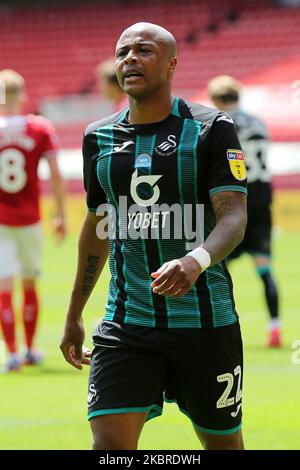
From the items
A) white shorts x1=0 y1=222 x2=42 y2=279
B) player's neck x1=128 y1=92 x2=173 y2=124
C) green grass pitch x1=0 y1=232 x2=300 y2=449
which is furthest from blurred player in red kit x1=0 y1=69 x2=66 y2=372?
player's neck x1=128 y1=92 x2=173 y2=124

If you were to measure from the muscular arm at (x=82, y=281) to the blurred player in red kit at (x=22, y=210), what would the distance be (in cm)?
442

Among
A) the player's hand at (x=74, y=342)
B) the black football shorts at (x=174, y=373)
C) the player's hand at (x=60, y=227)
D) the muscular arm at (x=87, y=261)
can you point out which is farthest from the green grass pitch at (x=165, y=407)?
the black football shorts at (x=174, y=373)

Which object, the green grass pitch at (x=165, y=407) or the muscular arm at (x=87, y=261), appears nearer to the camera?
the muscular arm at (x=87, y=261)

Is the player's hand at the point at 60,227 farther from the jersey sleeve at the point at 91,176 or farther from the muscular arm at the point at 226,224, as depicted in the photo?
the muscular arm at the point at 226,224

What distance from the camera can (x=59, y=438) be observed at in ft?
21.3

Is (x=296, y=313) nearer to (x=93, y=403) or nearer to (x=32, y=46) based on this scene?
(x=93, y=403)

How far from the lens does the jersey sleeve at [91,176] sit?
4.60m

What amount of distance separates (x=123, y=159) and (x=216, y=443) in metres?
1.20

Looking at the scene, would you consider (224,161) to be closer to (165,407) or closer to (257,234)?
(165,407)

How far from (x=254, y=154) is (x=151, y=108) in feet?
18.2

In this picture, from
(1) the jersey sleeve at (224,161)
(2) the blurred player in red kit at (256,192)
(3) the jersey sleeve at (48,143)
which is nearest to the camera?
(1) the jersey sleeve at (224,161)

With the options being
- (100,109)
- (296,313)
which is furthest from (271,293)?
Result: (100,109)

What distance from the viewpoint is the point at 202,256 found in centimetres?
398

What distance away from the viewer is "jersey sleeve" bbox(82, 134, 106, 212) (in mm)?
4602
